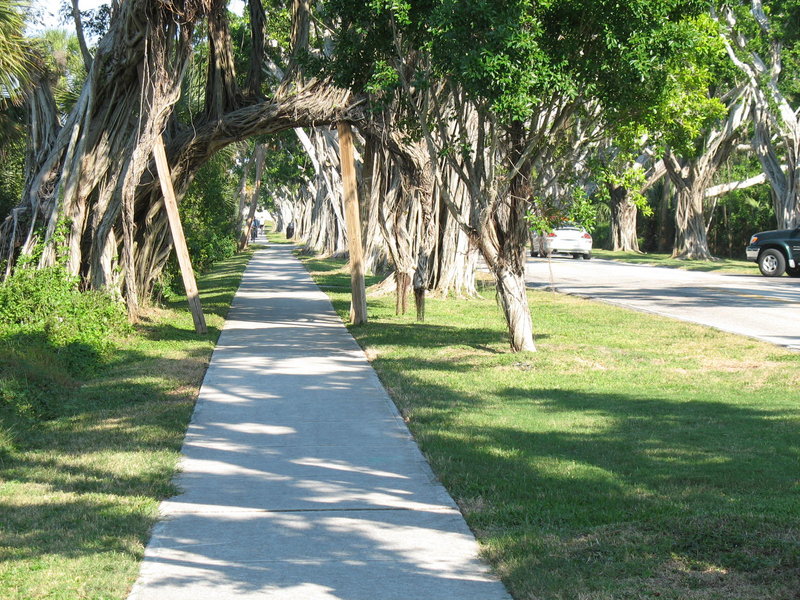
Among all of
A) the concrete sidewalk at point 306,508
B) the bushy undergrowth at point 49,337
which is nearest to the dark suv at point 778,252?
the bushy undergrowth at point 49,337

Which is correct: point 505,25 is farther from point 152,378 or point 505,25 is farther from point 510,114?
point 152,378

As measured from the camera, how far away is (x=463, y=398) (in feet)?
31.9

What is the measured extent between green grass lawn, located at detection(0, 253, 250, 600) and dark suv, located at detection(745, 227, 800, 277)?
2053 cm

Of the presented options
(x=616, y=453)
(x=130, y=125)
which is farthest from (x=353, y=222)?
(x=616, y=453)

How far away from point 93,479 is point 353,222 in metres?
9.82

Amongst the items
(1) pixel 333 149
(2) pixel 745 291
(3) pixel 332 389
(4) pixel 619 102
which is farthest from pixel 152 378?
(1) pixel 333 149

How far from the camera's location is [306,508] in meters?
6.06

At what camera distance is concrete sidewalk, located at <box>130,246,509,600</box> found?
4848 mm

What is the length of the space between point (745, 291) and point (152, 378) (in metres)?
16.1

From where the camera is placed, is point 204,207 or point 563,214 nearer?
point 563,214

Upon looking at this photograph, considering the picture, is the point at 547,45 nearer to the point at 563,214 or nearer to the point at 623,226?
the point at 563,214

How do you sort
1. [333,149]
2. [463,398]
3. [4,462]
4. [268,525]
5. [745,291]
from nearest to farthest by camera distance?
[268,525], [4,462], [463,398], [745,291], [333,149]

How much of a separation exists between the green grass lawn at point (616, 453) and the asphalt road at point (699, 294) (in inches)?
71.5

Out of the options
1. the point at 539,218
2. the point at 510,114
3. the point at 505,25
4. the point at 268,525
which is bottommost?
the point at 268,525
